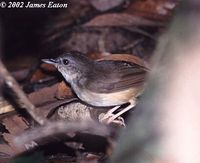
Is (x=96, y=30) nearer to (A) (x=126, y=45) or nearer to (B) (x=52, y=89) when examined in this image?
(A) (x=126, y=45)

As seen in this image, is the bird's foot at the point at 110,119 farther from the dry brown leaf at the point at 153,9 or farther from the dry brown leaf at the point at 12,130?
the dry brown leaf at the point at 153,9

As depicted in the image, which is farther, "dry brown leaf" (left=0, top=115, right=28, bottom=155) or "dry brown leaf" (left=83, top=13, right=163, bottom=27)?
"dry brown leaf" (left=83, top=13, right=163, bottom=27)

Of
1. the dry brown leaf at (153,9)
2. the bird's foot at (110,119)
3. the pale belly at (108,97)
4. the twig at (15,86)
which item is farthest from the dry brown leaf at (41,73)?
the twig at (15,86)

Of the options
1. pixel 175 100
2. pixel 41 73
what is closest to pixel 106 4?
pixel 41 73

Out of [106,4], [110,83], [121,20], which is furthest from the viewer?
[106,4]

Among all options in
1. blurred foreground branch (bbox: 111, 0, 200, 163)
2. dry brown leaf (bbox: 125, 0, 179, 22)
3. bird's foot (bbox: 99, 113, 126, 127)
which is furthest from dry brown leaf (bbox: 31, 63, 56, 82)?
blurred foreground branch (bbox: 111, 0, 200, 163)

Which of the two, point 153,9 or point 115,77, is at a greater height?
point 153,9

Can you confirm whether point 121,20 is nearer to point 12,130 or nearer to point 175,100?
point 12,130

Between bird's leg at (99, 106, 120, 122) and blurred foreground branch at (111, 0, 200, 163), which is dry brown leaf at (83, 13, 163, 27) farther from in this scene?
blurred foreground branch at (111, 0, 200, 163)
